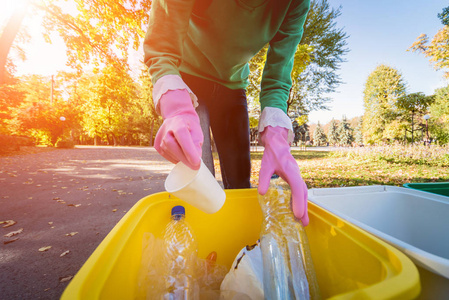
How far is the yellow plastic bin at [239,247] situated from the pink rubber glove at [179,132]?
0.32 metres

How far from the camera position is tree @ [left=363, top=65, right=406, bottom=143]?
63.1 feet

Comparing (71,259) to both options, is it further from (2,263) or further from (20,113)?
(20,113)

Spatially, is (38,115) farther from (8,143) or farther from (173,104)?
(173,104)

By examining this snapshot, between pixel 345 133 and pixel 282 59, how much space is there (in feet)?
150

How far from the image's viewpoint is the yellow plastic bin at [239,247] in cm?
40

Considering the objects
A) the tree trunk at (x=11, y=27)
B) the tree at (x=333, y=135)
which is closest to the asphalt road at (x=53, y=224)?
the tree trunk at (x=11, y=27)

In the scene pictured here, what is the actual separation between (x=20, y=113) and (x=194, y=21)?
60.6 ft

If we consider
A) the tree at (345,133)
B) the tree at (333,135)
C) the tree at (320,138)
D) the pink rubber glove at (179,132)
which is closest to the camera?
the pink rubber glove at (179,132)

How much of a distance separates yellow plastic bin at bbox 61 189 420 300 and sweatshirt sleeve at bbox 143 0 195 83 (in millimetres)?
641

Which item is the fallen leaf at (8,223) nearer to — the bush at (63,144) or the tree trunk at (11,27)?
the tree trunk at (11,27)

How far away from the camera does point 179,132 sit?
721 millimetres

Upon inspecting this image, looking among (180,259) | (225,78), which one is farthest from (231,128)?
(180,259)

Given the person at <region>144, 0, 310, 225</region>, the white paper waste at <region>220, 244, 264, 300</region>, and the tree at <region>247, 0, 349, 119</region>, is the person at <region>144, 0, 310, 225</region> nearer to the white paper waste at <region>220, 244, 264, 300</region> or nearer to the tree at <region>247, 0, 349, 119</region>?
the white paper waste at <region>220, 244, 264, 300</region>

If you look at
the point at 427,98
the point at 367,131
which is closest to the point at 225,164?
the point at 427,98
